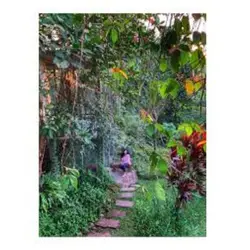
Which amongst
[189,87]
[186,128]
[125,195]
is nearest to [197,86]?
[189,87]

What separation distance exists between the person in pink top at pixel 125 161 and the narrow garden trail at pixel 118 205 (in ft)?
0.12

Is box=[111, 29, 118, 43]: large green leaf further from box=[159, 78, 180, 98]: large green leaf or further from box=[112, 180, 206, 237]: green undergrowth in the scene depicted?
box=[112, 180, 206, 237]: green undergrowth

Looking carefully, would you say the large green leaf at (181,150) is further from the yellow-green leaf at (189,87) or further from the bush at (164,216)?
the yellow-green leaf at (189,87)

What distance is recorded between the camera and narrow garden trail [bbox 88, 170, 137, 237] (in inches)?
84.4

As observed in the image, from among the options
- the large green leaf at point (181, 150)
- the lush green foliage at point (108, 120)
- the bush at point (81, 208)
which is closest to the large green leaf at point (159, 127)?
the lush green foliage at point (108, 120)

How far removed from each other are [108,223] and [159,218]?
10.5 inches

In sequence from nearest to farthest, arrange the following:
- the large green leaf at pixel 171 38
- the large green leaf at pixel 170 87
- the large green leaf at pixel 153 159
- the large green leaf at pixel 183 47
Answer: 1. the large green leaf at pixel 183 47
2. the large green leaf at pixel 171 38
3. the large green leaf at pixel 170 87
4. the large green leaf at pixel 153 159

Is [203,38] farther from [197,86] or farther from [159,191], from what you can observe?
[159,191]

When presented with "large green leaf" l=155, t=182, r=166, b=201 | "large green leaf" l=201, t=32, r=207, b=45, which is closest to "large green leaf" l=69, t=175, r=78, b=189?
"large green leaf" l=155, t=182, r=166, b=201

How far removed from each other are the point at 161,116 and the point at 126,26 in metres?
0.49

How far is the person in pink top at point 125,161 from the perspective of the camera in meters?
2.13
